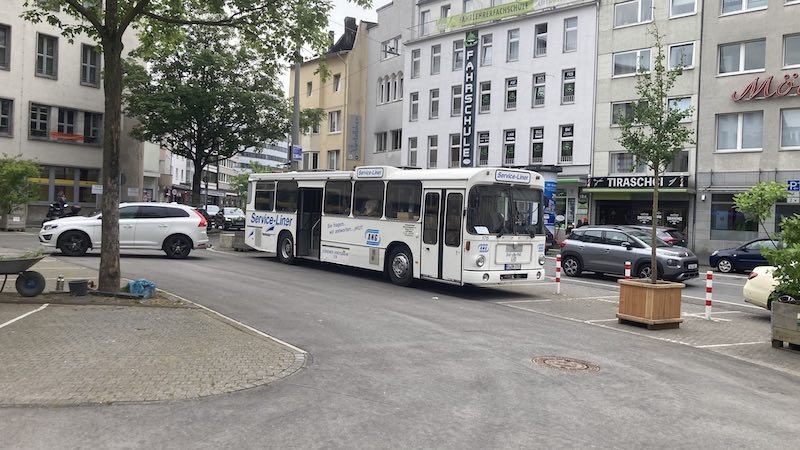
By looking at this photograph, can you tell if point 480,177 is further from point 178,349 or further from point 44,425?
point 44,425

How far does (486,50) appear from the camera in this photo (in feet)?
138

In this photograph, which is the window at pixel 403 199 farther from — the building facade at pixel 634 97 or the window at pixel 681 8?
the window at pixel 681 8

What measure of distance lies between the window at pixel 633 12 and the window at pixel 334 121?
2251 cm

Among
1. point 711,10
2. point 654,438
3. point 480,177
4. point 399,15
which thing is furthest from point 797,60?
point 654,438

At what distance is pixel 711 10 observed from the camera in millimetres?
32312

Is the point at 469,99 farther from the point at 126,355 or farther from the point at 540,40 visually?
the point at 126,355

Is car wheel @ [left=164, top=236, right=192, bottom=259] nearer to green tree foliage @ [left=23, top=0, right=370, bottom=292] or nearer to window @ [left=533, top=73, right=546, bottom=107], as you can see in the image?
green tree foliage @ [left=23, top=0, right=370, bottom=292]

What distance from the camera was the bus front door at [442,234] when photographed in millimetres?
14906

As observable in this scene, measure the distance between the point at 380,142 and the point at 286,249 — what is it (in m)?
29.8

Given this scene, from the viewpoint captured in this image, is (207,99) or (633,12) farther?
(633,12)

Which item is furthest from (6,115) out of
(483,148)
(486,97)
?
(486,97)

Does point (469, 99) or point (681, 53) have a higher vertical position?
point (681, 53)

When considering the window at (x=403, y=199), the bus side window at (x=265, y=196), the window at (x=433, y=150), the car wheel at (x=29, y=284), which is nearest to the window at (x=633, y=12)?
the window at (x=433, y=150)

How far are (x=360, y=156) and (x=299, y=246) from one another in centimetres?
3018
